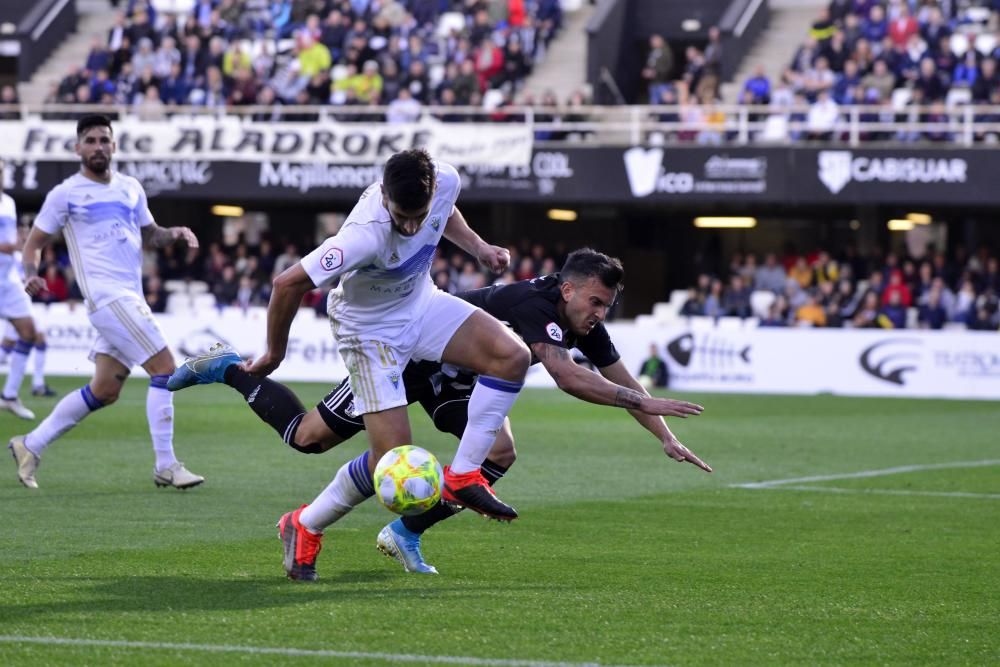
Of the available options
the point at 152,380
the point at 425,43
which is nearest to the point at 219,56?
the point at 425,43

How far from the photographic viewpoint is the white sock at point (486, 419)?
7.82m

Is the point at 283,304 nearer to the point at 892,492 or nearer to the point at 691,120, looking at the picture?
the point at 892,492

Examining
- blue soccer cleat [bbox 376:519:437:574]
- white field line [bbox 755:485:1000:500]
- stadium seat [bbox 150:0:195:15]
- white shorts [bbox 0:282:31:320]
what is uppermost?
stadium seat [bbox 150:0:195:15]

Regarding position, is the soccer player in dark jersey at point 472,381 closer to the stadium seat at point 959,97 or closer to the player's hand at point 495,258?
the player's hand at point 495,258

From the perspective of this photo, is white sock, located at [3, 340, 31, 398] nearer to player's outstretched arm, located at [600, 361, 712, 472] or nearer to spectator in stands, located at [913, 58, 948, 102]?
player's outstretched arm, located at [600, 361, 712, 472]

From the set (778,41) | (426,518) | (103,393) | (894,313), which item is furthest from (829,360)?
(426,518)

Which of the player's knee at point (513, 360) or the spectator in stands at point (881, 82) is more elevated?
the spectator in stands at point (881, 82)

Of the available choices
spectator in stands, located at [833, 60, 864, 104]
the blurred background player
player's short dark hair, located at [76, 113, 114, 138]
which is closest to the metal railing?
spectator in stands, located at [833, 60, 864, 104]

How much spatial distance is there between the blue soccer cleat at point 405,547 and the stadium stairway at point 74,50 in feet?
99.0

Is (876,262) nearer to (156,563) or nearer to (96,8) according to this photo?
(96,8)

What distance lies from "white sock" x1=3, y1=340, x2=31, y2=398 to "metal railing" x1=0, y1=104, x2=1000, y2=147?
13.3 metres

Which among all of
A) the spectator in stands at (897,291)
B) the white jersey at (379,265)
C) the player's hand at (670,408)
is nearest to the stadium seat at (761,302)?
the spectator in stands at (897,291)

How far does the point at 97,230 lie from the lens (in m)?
11.3

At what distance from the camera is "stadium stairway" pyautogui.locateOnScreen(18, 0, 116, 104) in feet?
124
